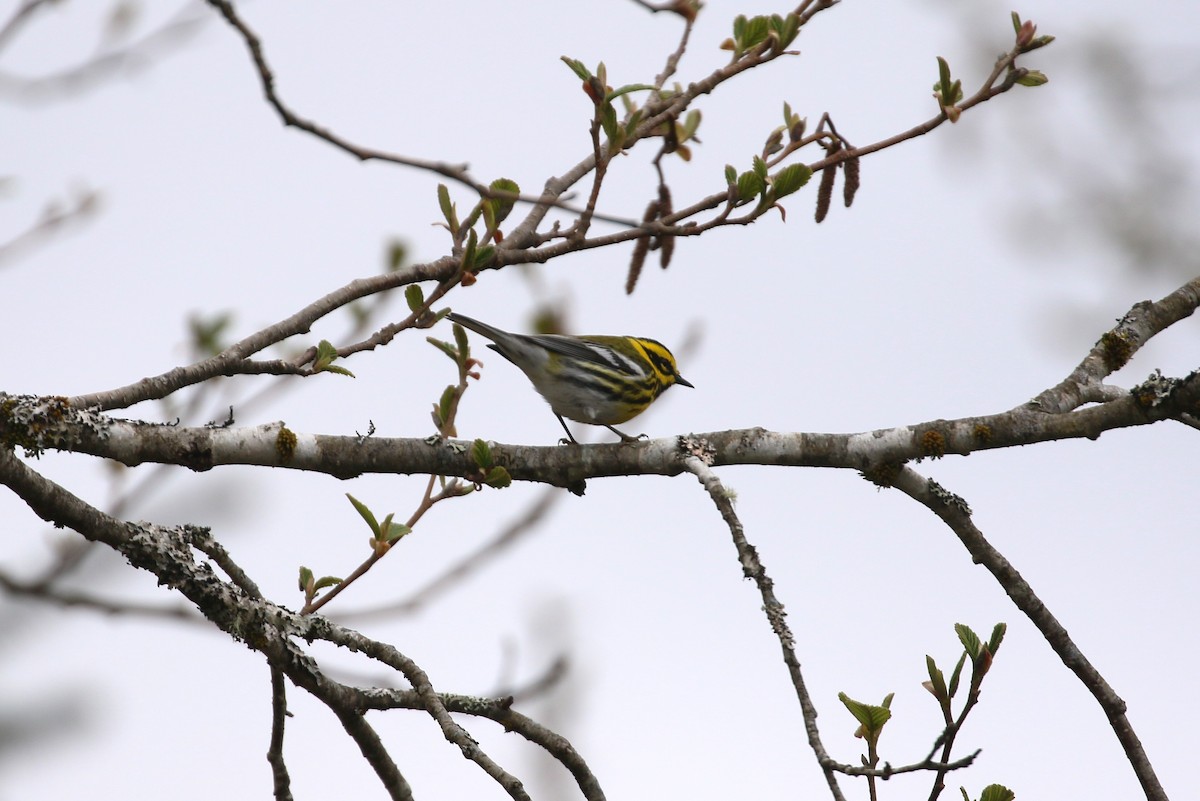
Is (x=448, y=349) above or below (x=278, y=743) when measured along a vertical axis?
above

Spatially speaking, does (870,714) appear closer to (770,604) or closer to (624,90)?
(770,604)

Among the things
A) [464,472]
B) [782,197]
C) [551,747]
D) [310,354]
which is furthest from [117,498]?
[782,197]

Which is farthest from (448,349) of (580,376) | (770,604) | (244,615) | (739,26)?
(580,376)

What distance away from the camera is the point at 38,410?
3303mm

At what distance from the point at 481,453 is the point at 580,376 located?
97.1 inches

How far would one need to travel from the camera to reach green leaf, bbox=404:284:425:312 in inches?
135

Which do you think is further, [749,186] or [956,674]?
[749,186]

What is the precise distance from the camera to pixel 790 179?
3.35m

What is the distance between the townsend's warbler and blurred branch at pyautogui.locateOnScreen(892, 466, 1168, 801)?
2160 mm

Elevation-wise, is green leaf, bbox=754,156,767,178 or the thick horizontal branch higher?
green leaf, bbox=754,156,767,178

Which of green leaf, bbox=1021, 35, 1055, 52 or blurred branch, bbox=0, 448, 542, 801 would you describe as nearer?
blurred branch, bbox=0, 448, 542, 801

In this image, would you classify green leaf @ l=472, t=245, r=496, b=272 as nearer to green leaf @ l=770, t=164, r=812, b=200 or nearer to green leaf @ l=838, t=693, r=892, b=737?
green leaf @ l=770, t=164, r=812, b=200

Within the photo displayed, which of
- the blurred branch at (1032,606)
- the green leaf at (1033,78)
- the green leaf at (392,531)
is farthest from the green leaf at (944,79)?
the green leaf at (392,531)

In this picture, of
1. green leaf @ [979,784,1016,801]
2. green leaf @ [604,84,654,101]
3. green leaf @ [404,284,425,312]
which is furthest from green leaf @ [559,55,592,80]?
green leaf @ [979,784,1016,801]
